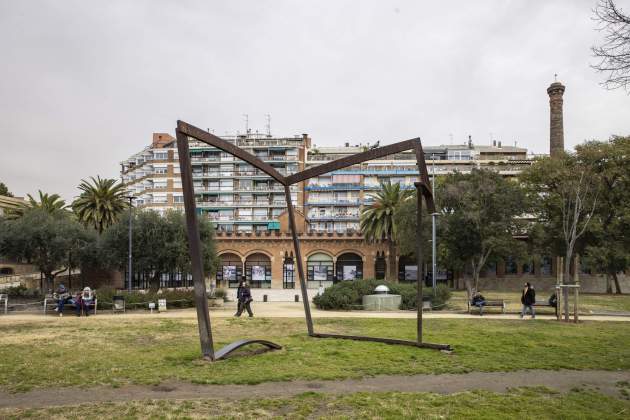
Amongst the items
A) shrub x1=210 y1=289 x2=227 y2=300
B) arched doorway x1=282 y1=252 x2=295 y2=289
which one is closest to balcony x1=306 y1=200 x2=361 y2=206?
arched doorway x1=282 y1=252 x2=295 y2=289

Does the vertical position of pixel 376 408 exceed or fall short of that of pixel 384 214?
it falls short

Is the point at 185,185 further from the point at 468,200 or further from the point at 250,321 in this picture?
the point at 468,200

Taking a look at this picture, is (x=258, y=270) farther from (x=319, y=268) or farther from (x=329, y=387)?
(x=329, y=387)

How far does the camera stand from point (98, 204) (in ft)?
161

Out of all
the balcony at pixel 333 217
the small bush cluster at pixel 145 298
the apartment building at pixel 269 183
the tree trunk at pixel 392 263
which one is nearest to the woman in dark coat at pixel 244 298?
the small bush cluster at pixel 145 298

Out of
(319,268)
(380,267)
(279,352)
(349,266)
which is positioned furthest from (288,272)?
(279,352)

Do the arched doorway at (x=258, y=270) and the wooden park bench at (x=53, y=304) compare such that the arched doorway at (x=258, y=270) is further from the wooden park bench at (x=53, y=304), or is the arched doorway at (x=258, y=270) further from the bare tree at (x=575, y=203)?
the wooden park bench at (x=53, y=304)

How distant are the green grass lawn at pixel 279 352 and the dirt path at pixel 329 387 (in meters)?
0.35

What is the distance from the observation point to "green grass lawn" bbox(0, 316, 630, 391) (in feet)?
30.4

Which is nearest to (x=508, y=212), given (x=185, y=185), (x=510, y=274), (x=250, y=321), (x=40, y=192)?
(x=510, y=274)

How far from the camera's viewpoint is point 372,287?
25.9 m

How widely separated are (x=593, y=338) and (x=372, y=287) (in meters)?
12.5

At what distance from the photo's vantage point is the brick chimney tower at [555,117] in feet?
Result: 175

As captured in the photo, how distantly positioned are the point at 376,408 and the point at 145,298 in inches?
754
